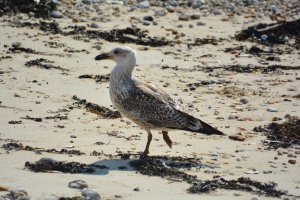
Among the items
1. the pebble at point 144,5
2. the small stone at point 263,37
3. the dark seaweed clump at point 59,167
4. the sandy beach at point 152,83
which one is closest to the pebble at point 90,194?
the sandy beach at point 152,83

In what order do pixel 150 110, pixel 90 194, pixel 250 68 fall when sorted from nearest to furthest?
pixel 90 194, pixel 150 110, pixel 250 68

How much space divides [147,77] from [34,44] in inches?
85.7

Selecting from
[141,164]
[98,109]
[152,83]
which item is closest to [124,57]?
[98,109]

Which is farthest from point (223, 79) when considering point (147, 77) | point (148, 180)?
point (148, 180)

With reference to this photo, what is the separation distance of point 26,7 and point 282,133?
6.87 metres

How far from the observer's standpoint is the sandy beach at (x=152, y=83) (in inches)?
278

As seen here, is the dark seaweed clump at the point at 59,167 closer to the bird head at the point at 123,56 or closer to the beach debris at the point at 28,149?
the beach debris at the point at 28,149

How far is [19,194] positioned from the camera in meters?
6.07

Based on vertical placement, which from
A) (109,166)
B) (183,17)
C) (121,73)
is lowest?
(109,166)

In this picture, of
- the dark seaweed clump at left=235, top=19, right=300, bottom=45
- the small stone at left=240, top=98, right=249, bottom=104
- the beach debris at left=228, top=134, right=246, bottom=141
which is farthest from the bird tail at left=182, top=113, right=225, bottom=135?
the dark seaweed clump at left=235, top=19, right=300, bottom=45

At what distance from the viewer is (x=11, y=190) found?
6156mm

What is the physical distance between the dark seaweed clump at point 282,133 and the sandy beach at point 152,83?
0.12 ft

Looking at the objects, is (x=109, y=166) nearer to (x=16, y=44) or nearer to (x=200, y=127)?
(x=200, y=127)

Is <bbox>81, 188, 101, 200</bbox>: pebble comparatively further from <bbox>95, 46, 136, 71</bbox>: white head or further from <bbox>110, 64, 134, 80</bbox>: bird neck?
<bbox>95, 46, 136, 71</bbox>: white head
